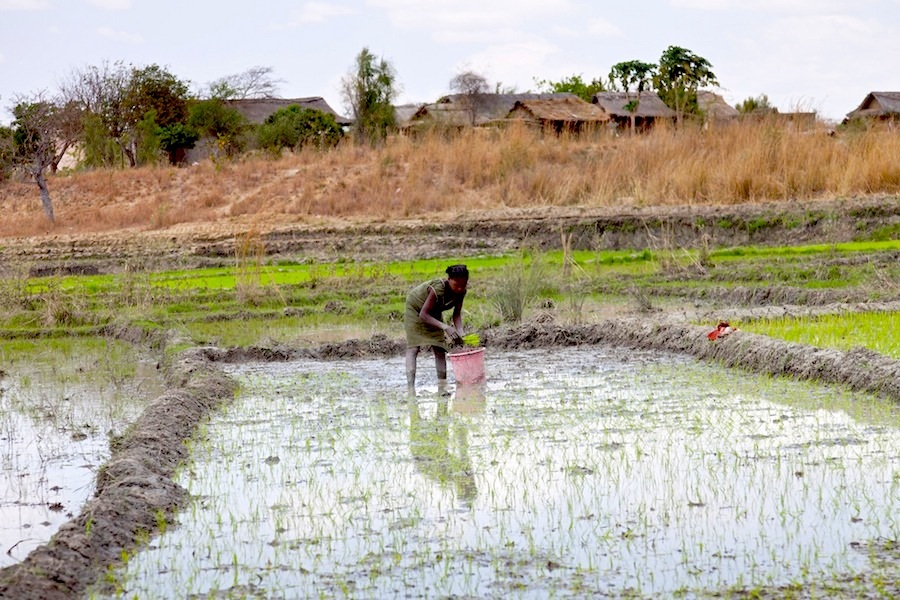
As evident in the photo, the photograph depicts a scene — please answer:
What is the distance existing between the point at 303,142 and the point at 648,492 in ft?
95.9

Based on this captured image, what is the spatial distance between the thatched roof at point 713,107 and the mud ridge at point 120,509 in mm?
18391

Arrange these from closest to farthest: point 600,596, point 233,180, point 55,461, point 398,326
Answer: point 600,596 → point 55,461 → point 398,326 → point 233,180

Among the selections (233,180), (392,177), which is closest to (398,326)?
(392,177)

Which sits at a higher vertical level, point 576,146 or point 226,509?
point 576,146

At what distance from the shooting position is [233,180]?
26797mm

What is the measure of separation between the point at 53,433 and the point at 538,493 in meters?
3.62

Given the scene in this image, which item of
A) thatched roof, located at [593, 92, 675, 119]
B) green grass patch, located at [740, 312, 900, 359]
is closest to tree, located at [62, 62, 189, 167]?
thatched roof, located at [593, 92, 675, 119]

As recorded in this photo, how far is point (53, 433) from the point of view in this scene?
740 cm

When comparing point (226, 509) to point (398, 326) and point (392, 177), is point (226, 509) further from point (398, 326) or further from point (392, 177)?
point (392, 177)

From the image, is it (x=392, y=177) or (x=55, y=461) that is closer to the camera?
(x=55, y=461)

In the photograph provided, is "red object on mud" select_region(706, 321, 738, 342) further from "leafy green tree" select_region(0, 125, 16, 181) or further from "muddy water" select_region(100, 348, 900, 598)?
"leafy green tree" select_region(0, 125, 16, 181)

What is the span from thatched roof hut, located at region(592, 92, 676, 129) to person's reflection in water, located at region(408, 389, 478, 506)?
32845 mm

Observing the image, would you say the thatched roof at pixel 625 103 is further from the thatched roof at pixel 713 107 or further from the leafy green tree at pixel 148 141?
the leafy green tree at pixel 148 141

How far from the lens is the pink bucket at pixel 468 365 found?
802 centimetres
